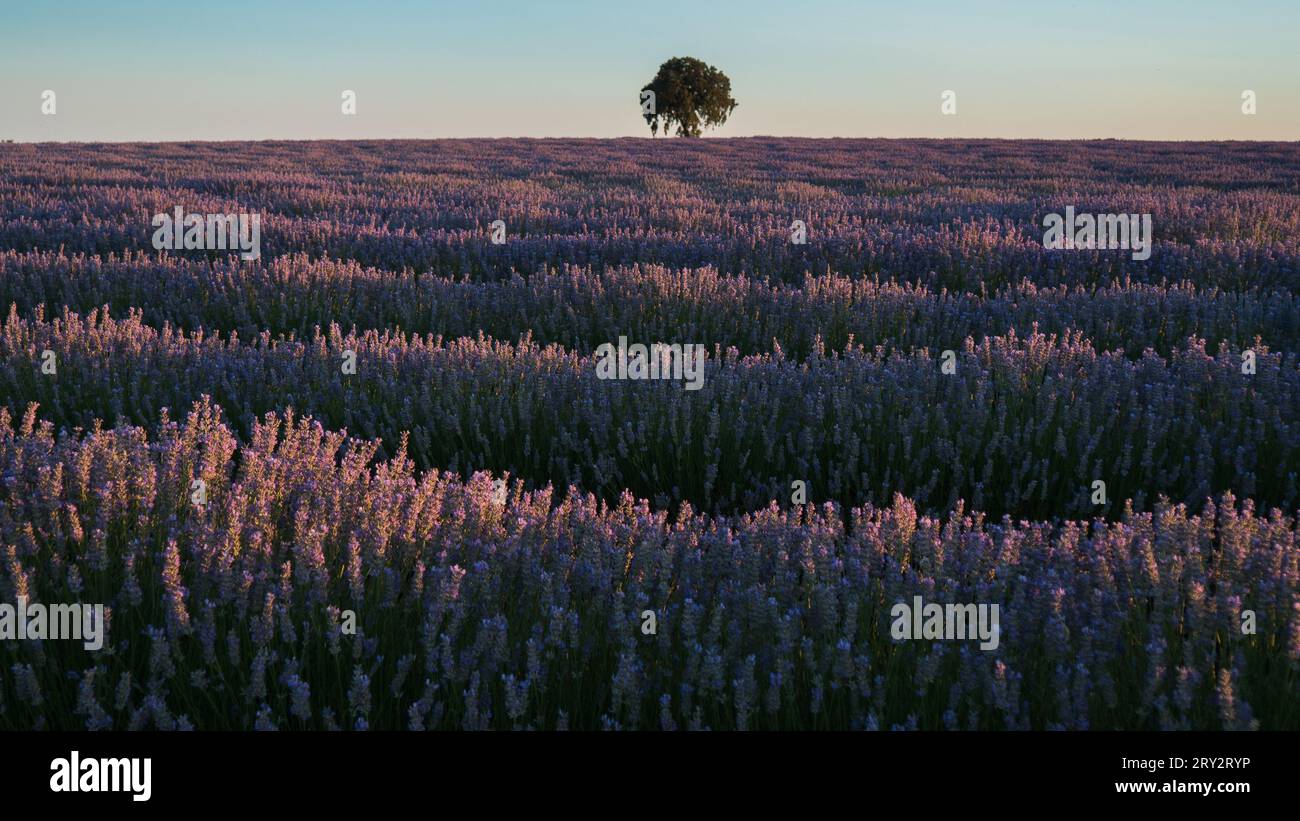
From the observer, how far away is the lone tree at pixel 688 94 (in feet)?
158

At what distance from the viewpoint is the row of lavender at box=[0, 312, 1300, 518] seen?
4.35 metres

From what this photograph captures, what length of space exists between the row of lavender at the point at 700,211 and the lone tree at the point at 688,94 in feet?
74.9

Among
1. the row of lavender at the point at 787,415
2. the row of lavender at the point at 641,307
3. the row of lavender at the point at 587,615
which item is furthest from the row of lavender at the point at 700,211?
the row of lavender at the point at 587,615

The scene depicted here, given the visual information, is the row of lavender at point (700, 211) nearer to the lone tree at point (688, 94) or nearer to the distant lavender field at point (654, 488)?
the distant lavender field at point (654, 488)

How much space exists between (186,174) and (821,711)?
19.2 meters

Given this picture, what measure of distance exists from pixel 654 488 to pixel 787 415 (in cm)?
71

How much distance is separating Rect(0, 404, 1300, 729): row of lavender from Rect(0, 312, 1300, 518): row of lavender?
125 cm

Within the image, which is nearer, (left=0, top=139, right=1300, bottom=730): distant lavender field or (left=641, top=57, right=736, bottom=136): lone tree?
(left=0, top=139, right=1300, bottom=730): distant lavender field

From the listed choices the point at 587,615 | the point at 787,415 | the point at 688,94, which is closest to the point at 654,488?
the point at 787,415

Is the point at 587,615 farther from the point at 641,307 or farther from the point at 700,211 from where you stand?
the point at 700,211

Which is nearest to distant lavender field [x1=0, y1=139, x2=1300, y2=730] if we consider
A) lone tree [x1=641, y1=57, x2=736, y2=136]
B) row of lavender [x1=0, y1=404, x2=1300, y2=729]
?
row of lavender [x1=0, y1=404, x2=1300, y2=729]

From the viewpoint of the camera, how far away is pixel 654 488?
177 inches

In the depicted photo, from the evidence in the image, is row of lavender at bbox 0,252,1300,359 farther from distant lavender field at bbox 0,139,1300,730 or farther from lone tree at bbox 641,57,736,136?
lone tree at bbox 641,57,736,136
